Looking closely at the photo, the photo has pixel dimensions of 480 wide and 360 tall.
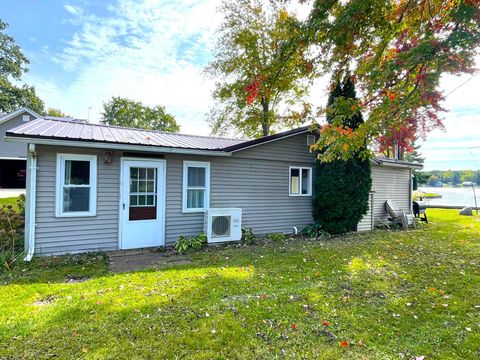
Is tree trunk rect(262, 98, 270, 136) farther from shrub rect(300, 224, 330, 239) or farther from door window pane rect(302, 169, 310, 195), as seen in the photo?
shrub rect(300, 224, 330, 239)

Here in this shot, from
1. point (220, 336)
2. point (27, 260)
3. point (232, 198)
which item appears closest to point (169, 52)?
point (232, 198)

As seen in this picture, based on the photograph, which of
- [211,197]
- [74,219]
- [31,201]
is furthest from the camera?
[211,197]

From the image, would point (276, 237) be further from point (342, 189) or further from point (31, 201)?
point (31, 201)

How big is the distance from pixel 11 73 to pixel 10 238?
2958 centimetres

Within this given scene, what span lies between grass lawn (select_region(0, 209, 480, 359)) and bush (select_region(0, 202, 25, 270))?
37 centimetres

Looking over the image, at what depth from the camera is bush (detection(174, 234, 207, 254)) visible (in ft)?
21.0

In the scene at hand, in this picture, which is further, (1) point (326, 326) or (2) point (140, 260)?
(2) point (140, 260)

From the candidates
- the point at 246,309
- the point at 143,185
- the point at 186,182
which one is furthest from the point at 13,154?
the point at 246,309

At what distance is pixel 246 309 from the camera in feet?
11.3

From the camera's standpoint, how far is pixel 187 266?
522 cm

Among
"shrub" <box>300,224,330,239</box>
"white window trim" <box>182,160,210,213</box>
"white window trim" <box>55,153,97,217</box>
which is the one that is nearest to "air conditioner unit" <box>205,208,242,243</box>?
"white window trim" <box>182,160,210,213</box>

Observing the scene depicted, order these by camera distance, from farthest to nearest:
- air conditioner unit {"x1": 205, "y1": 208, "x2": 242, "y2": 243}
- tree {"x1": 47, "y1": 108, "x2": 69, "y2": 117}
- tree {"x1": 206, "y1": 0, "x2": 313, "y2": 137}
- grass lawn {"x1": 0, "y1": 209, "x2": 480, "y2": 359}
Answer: tree {"x1": 47, "y1": 108, "x2": 69, "y2": 117} < tree {"x1": 206, "y1": 0, "x2": 313, "y2": 137} < air conditioner unit {"x1": 205, "y1": 208, "x2": 242, "y2": 243} < grass lawn {"x1": 0, "y1": 209, "x2": 480, "y2": 359}

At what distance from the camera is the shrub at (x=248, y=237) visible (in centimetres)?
752

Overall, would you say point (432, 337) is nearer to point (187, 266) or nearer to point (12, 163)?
point (187, 266)
